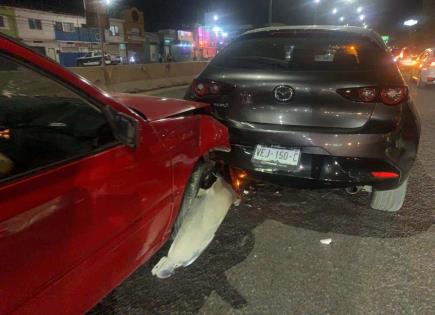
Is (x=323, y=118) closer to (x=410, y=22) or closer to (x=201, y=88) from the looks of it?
(x=201, y=88)

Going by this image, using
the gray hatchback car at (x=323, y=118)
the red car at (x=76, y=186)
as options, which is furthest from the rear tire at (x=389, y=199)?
the red car at (x=76, y=186)

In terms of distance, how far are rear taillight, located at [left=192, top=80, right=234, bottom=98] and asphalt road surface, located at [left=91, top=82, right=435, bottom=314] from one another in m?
1.07

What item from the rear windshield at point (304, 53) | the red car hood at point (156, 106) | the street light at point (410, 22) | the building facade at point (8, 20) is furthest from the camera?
the street light at point (410, 22)

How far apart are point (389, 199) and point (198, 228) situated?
5.57 ft

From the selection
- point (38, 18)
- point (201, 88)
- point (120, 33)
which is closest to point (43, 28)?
point (38, 18)

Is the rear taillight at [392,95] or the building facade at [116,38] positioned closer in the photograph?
the rear taillight at [392,95]

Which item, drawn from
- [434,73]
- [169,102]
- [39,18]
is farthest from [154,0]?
[169,102]

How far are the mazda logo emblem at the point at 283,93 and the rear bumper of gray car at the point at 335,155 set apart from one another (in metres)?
0.22

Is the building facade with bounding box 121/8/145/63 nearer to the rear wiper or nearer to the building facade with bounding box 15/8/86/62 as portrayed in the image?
the building facade with bounding box 15/8/86/62

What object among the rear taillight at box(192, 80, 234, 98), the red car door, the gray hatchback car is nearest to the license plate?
the gray hatchback car

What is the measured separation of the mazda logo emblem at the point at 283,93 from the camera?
306 centimetres

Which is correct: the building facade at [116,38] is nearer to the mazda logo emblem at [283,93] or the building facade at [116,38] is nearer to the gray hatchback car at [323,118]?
the gray hatchback car at [323,118]

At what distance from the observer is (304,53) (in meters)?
3.51

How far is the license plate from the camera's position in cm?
305
